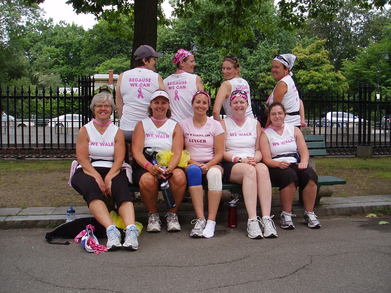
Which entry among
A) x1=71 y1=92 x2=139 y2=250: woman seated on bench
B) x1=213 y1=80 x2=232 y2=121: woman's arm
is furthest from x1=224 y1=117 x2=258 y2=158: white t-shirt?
x1=71 y1=92 x2=139 y2=250: woman seated on bench

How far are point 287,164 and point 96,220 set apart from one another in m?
2.26

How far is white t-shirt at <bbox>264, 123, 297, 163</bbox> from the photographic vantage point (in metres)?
5.87

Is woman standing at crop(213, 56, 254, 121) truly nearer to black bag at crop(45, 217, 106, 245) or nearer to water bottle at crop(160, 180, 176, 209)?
water bottle at crop(160, 180, 176, 209)

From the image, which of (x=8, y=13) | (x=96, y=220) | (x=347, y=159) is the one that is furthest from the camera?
(x=8, y=13)

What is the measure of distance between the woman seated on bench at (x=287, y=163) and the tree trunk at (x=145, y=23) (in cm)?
529

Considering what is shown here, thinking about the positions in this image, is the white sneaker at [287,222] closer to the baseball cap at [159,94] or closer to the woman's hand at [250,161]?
the woman's hand at [250,161]

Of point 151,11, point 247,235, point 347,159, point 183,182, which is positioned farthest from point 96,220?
point 347,159

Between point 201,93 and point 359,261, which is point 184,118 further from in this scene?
point 359,261

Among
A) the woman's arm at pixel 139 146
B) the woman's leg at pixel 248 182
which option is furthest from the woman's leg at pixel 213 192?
the woman's arm at pixel 139 146

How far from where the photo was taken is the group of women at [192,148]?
17.5 feet

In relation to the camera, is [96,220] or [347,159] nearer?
[96,220]

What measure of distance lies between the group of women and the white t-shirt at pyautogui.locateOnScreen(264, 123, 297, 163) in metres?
0.01

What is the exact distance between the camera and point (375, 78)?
39031mm

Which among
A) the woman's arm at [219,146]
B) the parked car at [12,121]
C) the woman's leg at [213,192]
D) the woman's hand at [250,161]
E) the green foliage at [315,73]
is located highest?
the green foliage at [315,73]
